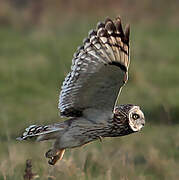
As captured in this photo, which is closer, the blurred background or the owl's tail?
the owl's tail

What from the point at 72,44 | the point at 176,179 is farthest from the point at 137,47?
the point at 176,179

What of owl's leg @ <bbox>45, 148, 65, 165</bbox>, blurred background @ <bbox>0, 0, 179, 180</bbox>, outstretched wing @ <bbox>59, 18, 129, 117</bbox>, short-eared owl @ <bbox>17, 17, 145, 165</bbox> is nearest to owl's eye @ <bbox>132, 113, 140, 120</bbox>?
short-eared owl @ <bbox>17, 17, 145, 165</bbox>

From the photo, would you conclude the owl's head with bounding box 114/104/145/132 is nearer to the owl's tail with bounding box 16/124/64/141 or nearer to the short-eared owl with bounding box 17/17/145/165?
the short-eared owl with bounding box 17/17/145/165

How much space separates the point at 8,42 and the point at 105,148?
6.19m

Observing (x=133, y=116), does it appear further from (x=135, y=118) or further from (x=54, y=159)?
(x=54, y=159)

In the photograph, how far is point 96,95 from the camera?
572 cm

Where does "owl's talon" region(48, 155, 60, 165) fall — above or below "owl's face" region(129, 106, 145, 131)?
below

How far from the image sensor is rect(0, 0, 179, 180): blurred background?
710 centimetres

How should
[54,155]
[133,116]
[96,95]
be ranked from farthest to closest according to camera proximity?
[54,155] → [133,116] → [96,95]

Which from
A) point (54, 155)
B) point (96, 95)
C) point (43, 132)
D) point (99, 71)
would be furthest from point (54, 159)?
point (99, 71)

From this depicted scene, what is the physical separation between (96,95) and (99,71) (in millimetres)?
300

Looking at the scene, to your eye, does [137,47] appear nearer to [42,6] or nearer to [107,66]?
[42,6]

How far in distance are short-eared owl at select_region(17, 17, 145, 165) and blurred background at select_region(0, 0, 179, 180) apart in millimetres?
362

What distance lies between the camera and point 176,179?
22.1ft
